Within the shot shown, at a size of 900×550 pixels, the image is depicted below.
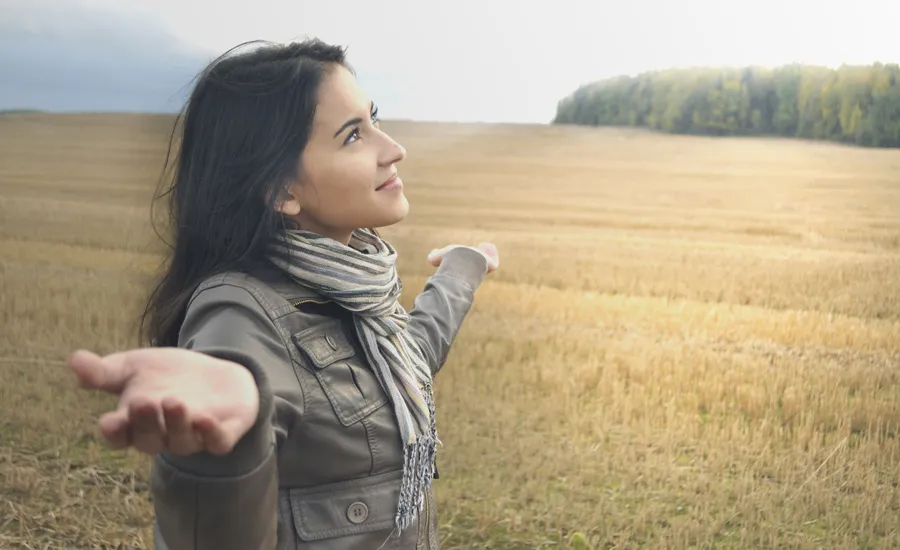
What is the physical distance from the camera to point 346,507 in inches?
40.5

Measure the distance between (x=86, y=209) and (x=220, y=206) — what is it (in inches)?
96.8

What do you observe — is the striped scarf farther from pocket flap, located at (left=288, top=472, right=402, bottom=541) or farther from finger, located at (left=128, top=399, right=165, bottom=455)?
finger, located at (left=128, top=399, right=165, bottom=455)

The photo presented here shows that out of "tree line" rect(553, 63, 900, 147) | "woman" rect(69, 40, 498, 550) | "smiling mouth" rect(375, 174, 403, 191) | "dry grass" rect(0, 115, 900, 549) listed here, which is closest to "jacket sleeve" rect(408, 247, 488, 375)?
"woman" rect(69, 40, 498, 550)

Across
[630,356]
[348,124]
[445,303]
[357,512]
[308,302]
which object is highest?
[348,124]

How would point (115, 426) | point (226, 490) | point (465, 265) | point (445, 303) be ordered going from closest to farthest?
point (115, 426) → point (226, 490) → point (445, 303) → point (465, 265)

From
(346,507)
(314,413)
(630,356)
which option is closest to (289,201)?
(314,413)

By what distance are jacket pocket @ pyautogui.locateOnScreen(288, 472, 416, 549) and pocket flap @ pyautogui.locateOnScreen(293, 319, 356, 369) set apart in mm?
159

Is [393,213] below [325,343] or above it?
above

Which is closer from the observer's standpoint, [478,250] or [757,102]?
[478,250]

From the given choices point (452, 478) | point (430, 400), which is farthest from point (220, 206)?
point (452, 478)

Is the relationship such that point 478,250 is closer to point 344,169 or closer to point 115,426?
point 344,169

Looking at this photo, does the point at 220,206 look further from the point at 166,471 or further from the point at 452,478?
the point at 452,478

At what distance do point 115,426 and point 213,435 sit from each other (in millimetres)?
65

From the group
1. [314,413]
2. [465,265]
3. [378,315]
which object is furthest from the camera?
[465,265]
